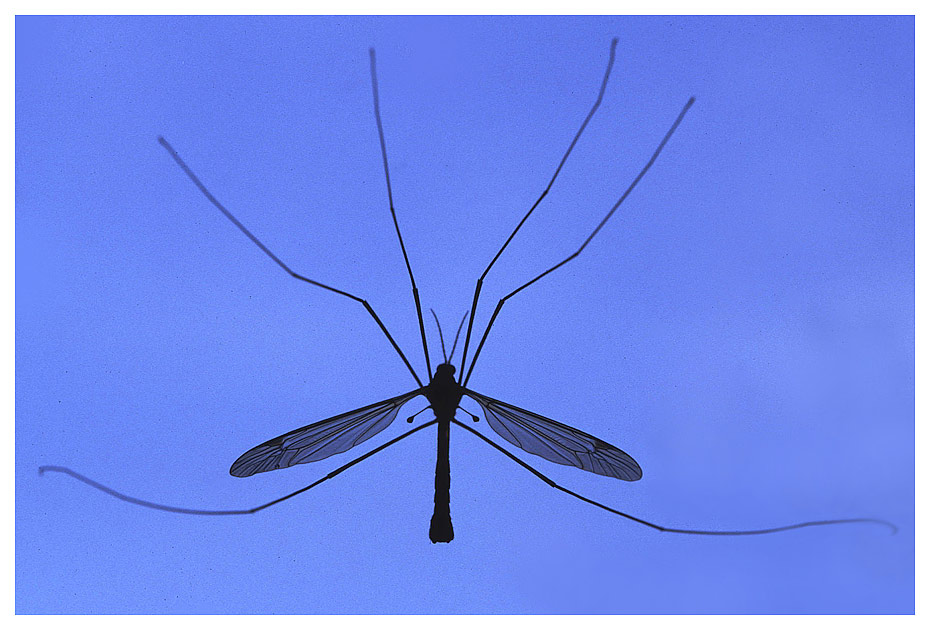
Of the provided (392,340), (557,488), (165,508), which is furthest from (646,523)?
(165,508)

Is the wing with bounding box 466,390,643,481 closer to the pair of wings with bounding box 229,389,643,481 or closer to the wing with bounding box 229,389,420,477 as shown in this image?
the pair of wings with bounding box 229,389,643,481

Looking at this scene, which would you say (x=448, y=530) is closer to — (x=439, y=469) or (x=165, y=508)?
(x=439, y=469)

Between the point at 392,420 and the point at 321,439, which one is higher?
the point at 392,420

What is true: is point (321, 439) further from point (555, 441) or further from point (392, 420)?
point (555, 441)

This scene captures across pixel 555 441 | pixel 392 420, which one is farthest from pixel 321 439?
pixel 555 441

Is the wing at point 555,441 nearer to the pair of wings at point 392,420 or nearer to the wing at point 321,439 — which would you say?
the pair of wings at point 392,420
